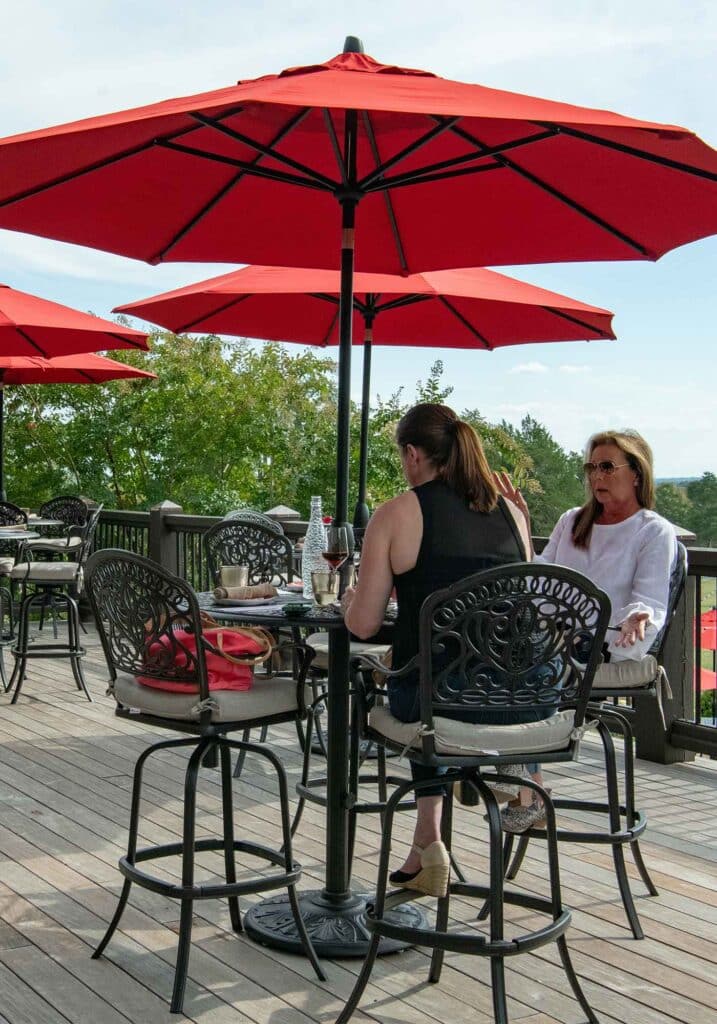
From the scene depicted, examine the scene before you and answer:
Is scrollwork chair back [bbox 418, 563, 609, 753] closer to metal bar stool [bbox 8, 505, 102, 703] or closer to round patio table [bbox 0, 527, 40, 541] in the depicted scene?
metal bar stool [bbox 8, 505, 102, 703]

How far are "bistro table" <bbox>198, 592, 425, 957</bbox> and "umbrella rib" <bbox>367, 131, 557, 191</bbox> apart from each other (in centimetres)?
136

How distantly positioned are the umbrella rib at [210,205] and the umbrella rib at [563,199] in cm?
54

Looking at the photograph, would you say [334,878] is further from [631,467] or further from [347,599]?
[631,467]

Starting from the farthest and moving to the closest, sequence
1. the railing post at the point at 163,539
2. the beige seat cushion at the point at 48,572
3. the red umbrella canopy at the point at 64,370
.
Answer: the red umbrella canopy at the point at 64,370 → the railing post at the point at 163,539 → the beige seat cushion at the point at 48,572

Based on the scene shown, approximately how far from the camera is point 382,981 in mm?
3066

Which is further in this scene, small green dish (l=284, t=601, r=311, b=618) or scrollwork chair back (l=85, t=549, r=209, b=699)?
small green dish (l=284, t=601, r=311, b=618)

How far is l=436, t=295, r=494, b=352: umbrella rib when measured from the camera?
624cm

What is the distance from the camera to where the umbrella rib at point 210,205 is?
144 inches

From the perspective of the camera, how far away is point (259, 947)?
10.8 ft

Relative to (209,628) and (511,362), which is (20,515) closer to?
(209,628)

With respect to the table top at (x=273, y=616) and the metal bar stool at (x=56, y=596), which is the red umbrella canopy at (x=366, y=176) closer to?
the table top at (x=273, y=616)

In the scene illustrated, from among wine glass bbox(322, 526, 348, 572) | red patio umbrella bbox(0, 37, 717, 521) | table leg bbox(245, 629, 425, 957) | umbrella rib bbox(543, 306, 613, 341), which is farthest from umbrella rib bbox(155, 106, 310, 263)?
umbrella rib bbox(543, 306, 613, 341)

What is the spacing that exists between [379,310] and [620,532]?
255 centimetres

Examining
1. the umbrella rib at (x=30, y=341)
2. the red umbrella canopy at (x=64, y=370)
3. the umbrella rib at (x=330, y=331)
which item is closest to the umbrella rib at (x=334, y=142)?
the umbrella rib at (x=330, y=331)
